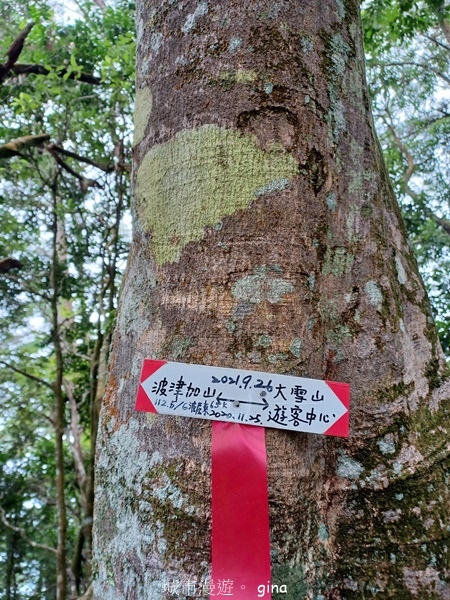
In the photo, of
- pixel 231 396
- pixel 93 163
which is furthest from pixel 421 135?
pixel 231 396

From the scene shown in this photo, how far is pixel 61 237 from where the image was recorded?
143 inches

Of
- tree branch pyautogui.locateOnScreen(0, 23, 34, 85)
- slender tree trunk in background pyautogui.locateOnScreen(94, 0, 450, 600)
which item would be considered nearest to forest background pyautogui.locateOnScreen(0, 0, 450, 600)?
tree branch pyautogui.locateOnScreen(0, 23, 34, 85)

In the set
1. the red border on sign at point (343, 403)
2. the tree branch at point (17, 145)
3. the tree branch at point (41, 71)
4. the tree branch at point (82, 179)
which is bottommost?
the red border on sign at point (343, 403)

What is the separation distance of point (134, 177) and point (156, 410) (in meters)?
0.45

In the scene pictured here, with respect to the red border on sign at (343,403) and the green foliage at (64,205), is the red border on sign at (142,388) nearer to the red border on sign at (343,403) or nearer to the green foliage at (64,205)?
the red border on sign at (343,403)

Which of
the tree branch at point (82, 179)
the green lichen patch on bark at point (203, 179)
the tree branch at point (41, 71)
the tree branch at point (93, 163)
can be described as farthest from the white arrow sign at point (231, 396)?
the tree branch at point (41, 71)

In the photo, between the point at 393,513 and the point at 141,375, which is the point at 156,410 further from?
the point at 393,513

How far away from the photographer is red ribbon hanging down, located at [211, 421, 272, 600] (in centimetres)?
67

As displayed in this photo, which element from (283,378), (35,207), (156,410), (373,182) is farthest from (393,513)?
(35,207)

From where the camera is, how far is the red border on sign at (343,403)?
2.49 feet

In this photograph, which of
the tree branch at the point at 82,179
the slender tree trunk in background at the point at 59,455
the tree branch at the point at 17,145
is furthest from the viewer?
the tree branch at the point at 82,179

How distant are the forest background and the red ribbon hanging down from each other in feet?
7.89

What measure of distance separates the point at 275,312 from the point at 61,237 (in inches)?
125

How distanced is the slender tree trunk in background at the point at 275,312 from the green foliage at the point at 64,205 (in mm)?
2338
